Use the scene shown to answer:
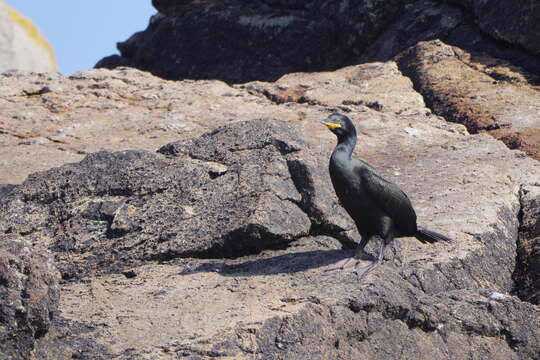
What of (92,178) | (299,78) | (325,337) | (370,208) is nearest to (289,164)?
(370,208)

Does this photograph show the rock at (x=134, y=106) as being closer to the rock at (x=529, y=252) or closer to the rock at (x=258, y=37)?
the rock at (x=258, y=37)

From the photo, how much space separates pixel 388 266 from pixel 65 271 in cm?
202

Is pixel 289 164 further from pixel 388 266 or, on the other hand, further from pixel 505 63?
pixel 505 63

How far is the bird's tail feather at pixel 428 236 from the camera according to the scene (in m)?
5.34

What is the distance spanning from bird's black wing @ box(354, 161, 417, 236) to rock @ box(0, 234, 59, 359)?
2055mm

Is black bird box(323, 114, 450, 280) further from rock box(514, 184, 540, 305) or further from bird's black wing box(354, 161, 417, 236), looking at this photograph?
rock box(514, 184, 540, 305)

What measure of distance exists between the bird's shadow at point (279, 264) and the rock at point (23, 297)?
47.8 inches

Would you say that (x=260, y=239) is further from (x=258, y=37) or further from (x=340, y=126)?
(x=258, y=37)

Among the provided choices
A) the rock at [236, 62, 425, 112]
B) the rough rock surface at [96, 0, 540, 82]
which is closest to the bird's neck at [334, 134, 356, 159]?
the rock at [236, 62, 425, 112]

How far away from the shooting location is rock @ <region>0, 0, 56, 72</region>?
922 inches

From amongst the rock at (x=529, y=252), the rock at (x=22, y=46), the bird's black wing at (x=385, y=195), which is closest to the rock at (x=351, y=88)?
the rock at (x=529, y=252)

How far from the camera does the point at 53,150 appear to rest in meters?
7.88

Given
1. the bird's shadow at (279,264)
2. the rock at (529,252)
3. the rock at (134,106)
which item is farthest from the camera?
the rock at (134,106)

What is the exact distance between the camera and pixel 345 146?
17.0 feet
